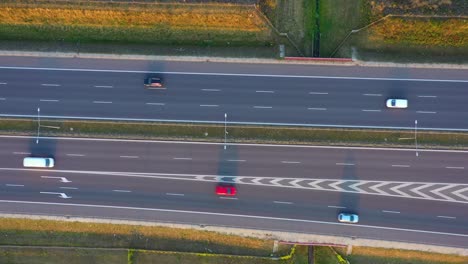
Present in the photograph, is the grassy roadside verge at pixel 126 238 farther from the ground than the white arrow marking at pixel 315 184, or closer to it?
closer to it

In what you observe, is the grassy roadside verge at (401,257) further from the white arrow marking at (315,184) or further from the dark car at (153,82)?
the dark car at (153,82)

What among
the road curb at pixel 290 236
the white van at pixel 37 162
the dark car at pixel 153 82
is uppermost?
the dark car at pixel 153 82

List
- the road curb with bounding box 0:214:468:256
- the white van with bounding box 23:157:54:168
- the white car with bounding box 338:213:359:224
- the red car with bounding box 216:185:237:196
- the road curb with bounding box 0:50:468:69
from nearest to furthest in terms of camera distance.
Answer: the white car with bounding box 338:213:359:224
the road curb with bounding box 0:214:468:256
the red car with bounding box 216:185:237:196
the road curb with bounding box 0:50:468:69
the white van with bounding box 23:157:54:168

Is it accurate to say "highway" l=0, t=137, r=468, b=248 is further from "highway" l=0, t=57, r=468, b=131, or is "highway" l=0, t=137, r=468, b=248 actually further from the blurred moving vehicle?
"highway" l=0, t=57, r=468, b=131

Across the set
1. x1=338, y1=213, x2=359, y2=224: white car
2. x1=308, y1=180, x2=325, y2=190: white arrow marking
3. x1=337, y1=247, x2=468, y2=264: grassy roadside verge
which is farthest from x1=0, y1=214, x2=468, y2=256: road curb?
x1=308, y1=180, x2=325, y2=190: white arrow marking

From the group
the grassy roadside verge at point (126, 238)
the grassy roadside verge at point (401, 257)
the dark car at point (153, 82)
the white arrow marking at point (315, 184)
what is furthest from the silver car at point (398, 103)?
the dark car at point (153, 82)

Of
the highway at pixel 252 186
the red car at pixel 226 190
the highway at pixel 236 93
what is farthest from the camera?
the highway at pixel 236 93
